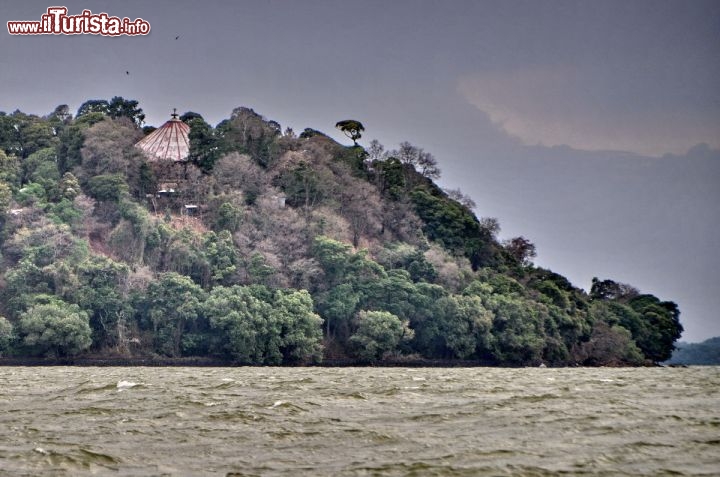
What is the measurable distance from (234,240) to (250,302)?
514 inches

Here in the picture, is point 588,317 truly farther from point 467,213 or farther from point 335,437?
point 335,437

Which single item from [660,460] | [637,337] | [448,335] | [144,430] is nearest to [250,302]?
[448,335]

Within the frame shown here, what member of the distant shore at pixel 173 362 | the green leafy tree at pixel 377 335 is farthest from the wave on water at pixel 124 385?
the green leafy tree at pixel 377 335

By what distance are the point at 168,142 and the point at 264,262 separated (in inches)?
1138

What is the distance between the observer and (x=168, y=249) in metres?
85.1

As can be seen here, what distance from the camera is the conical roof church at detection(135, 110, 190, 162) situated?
10506 centimetres

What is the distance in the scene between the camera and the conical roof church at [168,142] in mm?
105062

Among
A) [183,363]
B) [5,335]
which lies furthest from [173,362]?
[5,335]

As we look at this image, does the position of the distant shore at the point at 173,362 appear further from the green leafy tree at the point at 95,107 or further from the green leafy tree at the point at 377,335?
the green leafy tree at the point at 95,107

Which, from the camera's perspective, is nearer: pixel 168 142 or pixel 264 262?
pixel 264 262

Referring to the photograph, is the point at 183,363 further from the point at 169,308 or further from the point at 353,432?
the point at 353,432

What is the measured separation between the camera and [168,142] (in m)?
108

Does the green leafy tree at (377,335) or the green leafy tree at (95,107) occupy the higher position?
the green leafy tree at (95,107)

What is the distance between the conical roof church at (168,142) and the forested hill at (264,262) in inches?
51.6
